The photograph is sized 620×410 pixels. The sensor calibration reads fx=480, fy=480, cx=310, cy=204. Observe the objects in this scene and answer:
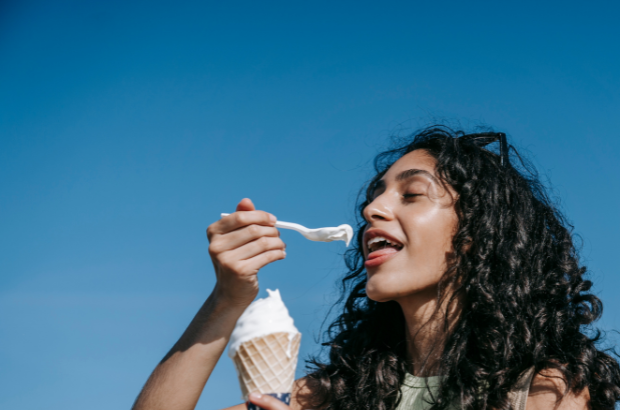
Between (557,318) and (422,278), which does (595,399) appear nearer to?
(557,318)

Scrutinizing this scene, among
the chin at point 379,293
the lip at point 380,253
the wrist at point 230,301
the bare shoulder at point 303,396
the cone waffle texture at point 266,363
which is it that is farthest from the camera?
the bare shoulder at point 303,396

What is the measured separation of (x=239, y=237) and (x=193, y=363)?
735 mm

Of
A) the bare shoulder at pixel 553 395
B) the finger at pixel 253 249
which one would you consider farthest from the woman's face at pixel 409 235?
the finger at pixel 253 249

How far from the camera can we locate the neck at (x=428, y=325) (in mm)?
3115

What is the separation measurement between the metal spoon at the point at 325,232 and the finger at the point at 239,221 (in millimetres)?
372

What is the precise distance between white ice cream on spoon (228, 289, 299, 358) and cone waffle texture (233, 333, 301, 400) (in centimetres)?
2

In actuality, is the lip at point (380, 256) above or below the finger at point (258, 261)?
above

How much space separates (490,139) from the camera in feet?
12.7

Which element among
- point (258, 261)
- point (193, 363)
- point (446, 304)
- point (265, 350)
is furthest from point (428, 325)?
point (193, 363)

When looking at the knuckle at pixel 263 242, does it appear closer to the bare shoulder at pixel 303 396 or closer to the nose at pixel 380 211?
the nose at pixel 380 211

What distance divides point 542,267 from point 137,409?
2716 millimetres

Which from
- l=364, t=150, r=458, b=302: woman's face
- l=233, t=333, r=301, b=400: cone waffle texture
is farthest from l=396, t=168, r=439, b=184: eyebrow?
l=233, t=333, r=301, b=400: cone waffle texture

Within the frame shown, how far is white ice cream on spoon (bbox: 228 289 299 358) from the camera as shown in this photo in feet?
7.55

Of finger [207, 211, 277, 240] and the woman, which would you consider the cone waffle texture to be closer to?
the woman
